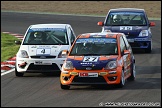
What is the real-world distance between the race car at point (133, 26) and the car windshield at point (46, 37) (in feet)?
17.5

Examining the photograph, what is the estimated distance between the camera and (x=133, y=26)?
24953 mm

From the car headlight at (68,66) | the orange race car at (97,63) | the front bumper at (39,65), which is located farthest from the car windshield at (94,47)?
the front bumper at (39,65)

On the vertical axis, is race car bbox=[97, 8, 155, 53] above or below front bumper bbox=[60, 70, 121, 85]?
below

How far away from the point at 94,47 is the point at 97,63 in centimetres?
105

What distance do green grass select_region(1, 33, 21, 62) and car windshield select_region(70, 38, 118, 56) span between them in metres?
6.12

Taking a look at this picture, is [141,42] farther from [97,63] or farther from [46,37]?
[97,63]

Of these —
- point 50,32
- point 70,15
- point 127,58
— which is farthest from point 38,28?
point 70,15

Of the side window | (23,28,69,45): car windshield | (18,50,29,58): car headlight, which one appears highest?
the side window

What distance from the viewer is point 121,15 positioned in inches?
1017

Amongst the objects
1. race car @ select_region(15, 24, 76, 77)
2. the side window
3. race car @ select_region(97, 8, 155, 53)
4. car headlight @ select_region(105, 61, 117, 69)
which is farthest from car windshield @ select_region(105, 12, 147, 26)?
car headlight @ select_region(105, 61, 117, 69)

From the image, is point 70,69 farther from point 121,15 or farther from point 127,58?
point 121,15

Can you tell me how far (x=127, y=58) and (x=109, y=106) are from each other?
3.99 m

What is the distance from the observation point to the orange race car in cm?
1570

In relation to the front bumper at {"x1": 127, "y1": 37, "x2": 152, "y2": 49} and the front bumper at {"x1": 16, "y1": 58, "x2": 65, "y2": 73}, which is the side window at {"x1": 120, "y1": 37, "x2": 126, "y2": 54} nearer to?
the front bumper at {"x1": 16, "y1": 58, "x2": 65, "y2": 73}
